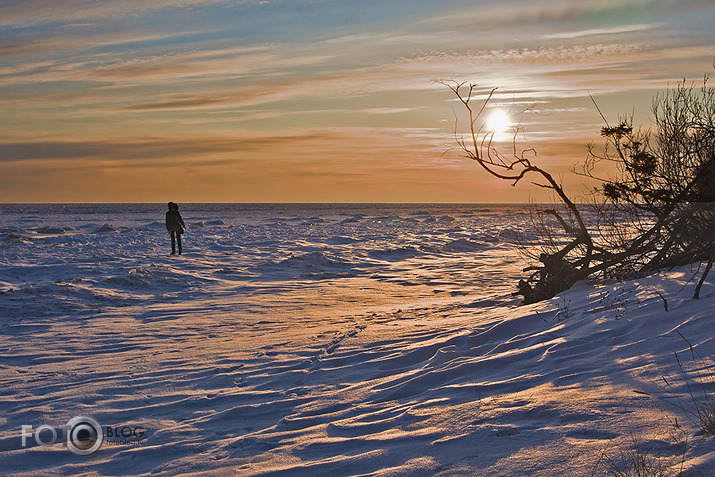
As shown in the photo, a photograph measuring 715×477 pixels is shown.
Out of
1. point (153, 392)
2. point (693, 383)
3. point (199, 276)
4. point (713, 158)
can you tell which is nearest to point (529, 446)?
point (693, 383)

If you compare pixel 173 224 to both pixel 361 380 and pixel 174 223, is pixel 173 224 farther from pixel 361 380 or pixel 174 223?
pixel 361 380

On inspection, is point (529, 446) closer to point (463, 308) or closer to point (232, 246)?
point (463, 308)

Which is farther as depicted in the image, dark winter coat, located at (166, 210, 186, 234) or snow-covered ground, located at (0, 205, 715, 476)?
dark winter coat, located at (166, 210, 186, 234)

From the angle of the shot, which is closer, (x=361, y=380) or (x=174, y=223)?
(x=361, y=380)

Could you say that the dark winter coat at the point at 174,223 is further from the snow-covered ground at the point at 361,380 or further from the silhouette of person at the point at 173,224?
the snow-covered ground at the point at 361,380

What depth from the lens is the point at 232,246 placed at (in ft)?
65.1

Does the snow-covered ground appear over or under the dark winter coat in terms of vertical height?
under

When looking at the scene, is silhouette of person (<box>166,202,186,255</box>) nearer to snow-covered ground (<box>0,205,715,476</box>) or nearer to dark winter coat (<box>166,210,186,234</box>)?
dark winter coat (<box>166,210,186,234</box>)

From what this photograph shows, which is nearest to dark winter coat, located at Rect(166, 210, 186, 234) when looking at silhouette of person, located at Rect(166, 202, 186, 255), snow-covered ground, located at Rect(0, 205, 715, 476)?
silhouette of person, located at Rect(166, 202, 186, 255)

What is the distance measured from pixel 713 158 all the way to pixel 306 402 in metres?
5.32

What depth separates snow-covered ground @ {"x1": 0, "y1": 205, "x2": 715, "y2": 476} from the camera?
3.24 metres

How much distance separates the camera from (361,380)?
17.3 feet

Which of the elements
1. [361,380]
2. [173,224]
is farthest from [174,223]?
[361,380]

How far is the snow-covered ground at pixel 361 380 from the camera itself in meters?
3.24
